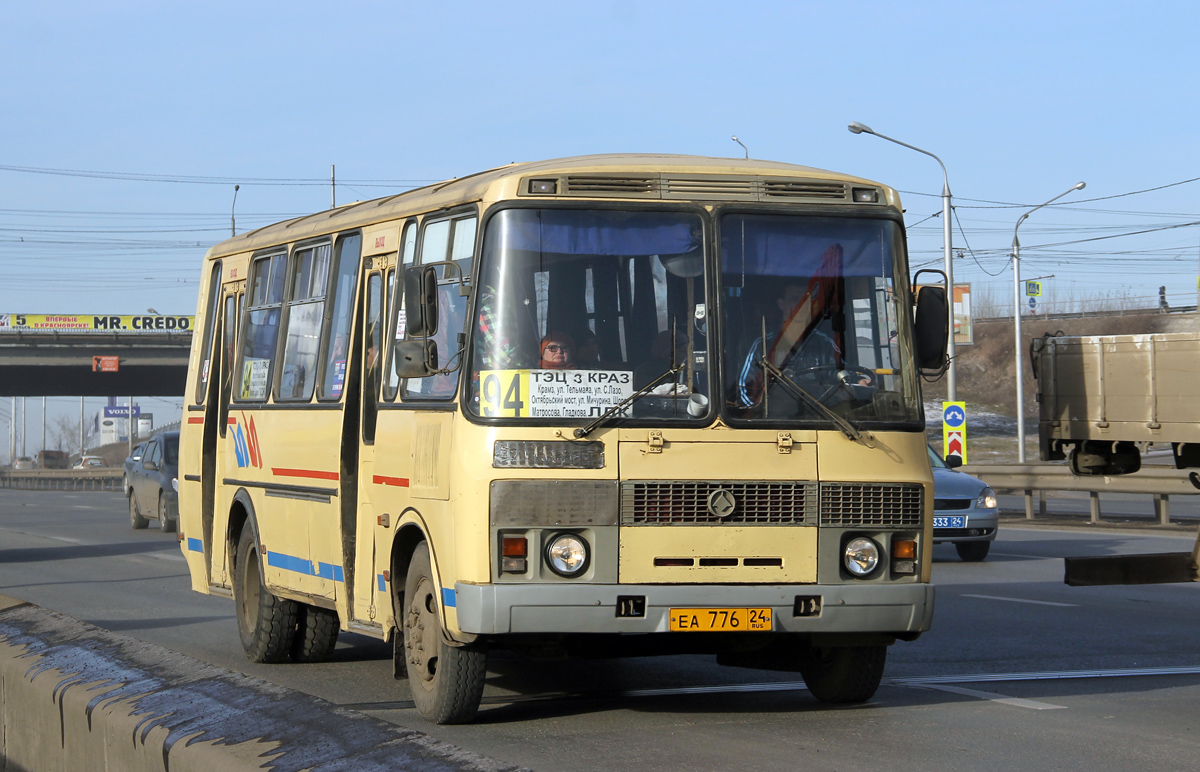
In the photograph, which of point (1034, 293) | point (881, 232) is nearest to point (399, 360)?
point (881, 232)

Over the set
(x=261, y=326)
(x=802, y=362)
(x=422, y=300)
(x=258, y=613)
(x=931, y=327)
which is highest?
(x=261, y=326)

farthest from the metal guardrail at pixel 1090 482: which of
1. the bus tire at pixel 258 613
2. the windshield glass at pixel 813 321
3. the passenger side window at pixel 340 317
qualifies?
the windshield glass at pixel 813 321

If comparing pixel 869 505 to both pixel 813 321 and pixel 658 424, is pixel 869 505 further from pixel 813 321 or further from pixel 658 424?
pixel 658 424

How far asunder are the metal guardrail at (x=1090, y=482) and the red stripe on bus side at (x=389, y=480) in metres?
14.7

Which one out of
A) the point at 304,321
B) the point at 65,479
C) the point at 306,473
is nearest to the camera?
the point at 306,473

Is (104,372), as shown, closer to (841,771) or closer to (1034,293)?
(1034,293)

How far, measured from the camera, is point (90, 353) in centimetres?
7462

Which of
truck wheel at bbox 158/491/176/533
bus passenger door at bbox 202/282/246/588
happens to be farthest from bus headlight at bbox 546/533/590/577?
truck wheel at bbox 158/491/176/533

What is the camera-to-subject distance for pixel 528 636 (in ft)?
24.0

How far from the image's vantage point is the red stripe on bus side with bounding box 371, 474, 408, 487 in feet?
26.6

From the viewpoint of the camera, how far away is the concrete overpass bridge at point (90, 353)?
73.3m

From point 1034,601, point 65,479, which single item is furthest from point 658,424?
point 65,479

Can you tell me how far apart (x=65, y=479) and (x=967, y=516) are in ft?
220

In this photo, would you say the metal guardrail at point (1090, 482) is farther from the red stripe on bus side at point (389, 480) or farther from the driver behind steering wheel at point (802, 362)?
the red stripe on bus side at point (389, 480)
